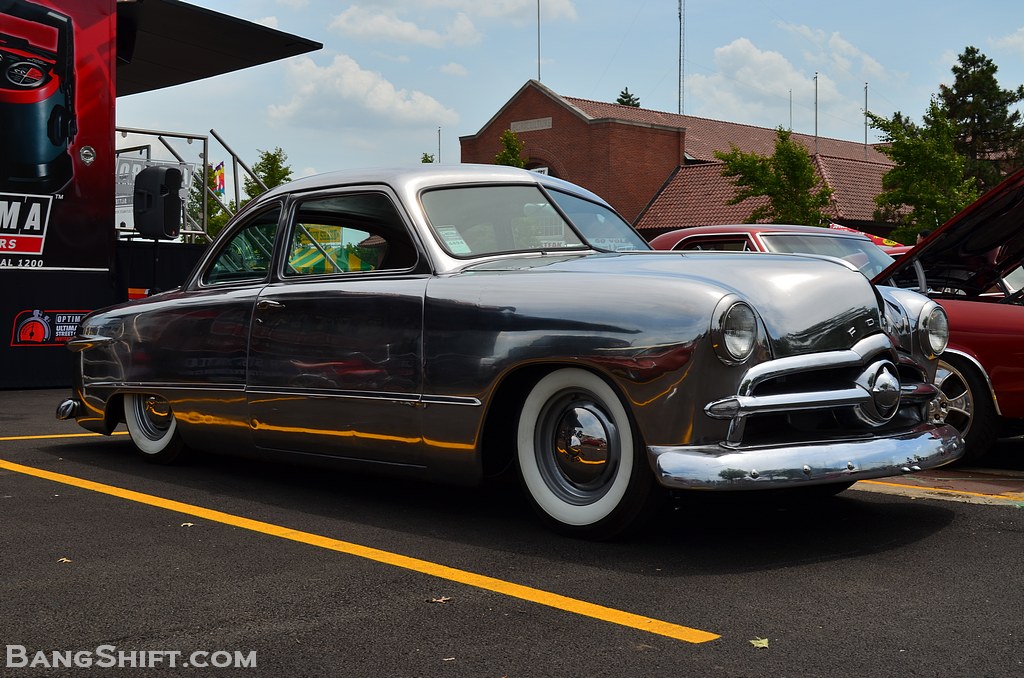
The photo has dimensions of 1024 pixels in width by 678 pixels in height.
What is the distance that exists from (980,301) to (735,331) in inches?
115

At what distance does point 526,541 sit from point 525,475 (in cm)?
26

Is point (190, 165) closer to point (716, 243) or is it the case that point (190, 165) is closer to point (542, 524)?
point (716, 243)

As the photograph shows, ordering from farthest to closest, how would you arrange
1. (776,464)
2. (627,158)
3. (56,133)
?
1. (627,158)
2. (56,133)
3. (776,464)

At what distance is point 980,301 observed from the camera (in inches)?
254

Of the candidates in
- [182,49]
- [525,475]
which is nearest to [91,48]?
[182,49]

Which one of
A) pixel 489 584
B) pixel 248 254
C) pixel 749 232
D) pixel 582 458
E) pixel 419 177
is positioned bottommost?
pixel 489 584

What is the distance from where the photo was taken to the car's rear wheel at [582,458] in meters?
4.34

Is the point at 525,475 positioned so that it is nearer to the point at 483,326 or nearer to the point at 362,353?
the point at 483,326

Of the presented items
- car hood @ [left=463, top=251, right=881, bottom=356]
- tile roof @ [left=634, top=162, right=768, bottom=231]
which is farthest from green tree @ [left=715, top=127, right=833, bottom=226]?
car hood @ [left=463, top=251, right=881, bottom=356]

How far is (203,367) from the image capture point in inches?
240

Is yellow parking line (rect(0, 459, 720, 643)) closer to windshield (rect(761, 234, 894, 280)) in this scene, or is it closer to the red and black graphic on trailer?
windshield (rect(761, 234, 894, 280))

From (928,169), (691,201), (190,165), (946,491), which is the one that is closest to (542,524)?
(946,491)

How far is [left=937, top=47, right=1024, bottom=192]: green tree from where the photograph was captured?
55.0 meters

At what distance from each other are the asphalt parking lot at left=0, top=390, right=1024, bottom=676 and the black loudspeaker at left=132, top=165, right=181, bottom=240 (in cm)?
458
